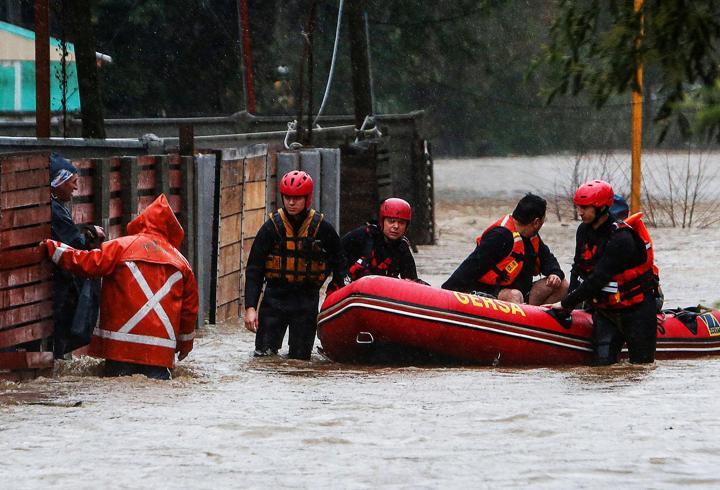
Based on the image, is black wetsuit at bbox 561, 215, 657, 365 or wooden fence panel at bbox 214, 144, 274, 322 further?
wooden fence panel at bbox 214, 144, 274, 322

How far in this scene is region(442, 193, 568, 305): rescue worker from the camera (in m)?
10.3

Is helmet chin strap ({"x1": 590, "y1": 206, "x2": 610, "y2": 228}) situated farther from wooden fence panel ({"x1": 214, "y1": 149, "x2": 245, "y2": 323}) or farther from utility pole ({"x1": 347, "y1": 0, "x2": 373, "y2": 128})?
utility pole ({"x1": 347, "y1": 0, "x2": 373, "y2": 128})

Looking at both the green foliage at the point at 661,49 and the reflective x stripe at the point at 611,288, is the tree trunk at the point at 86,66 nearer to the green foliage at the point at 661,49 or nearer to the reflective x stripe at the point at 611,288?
the reflective x stripe at the point at 611,288

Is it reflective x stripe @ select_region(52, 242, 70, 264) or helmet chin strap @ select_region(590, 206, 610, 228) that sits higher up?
helmet chin strap @ select_region(590, 206, 610, 228)

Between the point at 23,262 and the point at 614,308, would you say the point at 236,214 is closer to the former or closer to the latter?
the point at 614,308

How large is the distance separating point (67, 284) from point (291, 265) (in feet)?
5.65

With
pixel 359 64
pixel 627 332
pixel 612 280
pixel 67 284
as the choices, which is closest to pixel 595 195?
pixel 612 280

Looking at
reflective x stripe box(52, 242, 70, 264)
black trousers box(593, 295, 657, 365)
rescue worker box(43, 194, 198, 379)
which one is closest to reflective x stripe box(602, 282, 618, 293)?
black trousers box(593, 295, 657, 365)

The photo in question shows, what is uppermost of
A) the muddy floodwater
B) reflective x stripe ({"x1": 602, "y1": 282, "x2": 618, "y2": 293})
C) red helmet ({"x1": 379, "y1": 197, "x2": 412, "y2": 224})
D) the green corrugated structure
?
the green corrugated structure

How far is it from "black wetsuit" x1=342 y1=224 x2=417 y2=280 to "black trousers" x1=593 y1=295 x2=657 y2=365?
58.1 inches

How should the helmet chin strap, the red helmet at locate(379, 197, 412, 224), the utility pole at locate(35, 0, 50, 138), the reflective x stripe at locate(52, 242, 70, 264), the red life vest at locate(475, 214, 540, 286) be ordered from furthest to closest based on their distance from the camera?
the utility pole at locate(35, 0, 50, 138), the red life vest at locate(475, 214, 540, 286), the red helmet at locate(379, 197, 412, 224), the helmet chin strap, the reflective x stripe at locate(52, 242, 70, 264)

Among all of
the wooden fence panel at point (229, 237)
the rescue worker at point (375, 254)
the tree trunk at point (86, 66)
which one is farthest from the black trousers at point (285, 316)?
the tree trunk at point (86, 66)

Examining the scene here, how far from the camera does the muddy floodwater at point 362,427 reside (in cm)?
611

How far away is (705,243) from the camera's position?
23000 mm
